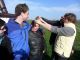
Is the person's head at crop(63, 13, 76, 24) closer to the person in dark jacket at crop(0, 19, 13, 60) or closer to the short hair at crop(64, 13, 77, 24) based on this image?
the short hair at crop(64, 13, 77, 24)

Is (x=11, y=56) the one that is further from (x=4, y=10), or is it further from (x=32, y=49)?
(x=4, y=10)

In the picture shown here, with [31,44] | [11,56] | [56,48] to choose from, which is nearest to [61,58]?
[56,48]

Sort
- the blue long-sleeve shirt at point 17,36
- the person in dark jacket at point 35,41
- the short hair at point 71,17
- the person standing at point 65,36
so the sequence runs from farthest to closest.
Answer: the person in dark jacket at point 35,41, the short hair at point 71,17, the person standing at point 65,36, the blue long-sleeve shirt at point 17,36

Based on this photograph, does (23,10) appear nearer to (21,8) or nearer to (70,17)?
(21,8)

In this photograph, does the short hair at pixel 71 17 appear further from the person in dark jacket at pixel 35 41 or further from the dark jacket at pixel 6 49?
the dark jacket at pixel 6 49

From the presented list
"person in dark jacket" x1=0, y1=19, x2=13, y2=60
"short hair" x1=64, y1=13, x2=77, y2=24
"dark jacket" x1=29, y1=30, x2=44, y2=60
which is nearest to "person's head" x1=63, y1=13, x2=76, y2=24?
"short hair" x1=64, y1=13, x2=77, y2=24

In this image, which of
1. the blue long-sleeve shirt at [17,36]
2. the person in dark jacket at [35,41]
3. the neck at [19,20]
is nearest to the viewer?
the blue long-sleeve shirt at [17,36]

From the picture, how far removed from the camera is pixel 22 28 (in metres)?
6.81

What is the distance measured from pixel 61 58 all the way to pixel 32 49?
2.27ft

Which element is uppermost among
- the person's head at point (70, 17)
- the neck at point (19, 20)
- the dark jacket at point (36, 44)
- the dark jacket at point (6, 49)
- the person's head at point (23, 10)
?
the person's head at point (23, 10)

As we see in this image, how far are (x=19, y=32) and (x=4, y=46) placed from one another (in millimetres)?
403

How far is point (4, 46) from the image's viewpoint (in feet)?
22.4

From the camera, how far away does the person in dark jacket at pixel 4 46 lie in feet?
22.1

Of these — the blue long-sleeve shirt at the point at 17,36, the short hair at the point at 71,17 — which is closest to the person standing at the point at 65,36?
the short hair at the point at 71,17
